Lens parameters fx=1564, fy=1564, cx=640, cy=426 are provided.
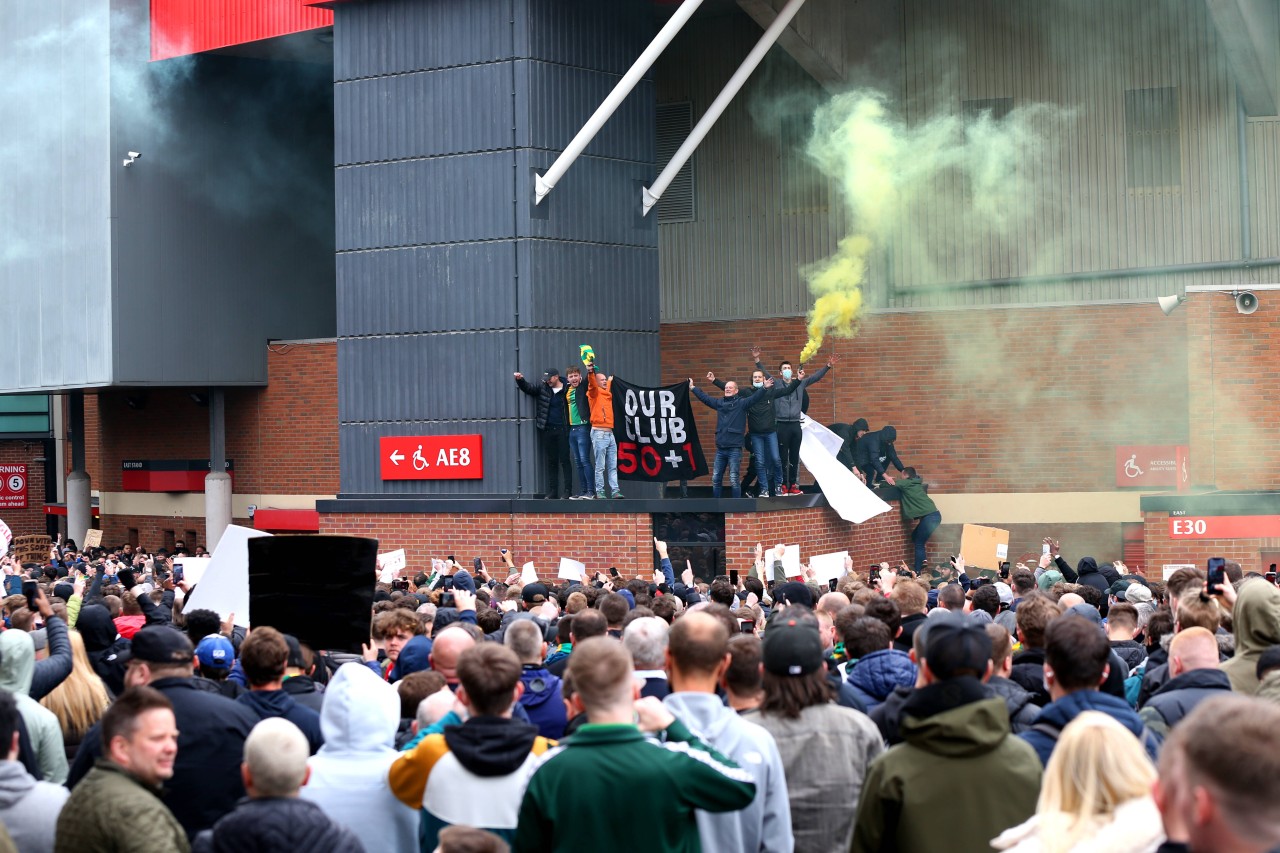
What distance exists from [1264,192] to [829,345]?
682 centimetres

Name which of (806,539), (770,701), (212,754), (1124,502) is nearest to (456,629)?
(212,754)

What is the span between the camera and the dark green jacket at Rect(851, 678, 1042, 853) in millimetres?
4738

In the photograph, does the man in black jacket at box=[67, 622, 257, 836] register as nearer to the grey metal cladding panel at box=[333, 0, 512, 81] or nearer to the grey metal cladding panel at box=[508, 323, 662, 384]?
the grey metal cladding panel at box=[508, 323, 662, 384]

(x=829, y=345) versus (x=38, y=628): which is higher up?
(x=829, y=345)

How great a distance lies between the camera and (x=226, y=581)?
980 centimetres

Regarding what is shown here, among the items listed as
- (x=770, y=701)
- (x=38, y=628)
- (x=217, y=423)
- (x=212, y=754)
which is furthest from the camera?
(x=217, y=423)

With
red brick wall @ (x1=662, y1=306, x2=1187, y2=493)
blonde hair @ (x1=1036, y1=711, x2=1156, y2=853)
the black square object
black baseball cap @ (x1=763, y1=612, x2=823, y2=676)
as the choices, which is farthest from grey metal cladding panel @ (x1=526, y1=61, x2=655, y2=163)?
blonde hair @ (x1=1036, y1=711, x2=1156, y2=853)

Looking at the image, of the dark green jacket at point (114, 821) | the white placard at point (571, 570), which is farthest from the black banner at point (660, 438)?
the dark green jacket at point (114, 821)

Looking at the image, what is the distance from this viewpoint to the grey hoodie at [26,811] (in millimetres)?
5309

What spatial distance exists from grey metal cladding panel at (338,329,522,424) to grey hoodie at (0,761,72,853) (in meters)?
15.9

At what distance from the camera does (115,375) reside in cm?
2591

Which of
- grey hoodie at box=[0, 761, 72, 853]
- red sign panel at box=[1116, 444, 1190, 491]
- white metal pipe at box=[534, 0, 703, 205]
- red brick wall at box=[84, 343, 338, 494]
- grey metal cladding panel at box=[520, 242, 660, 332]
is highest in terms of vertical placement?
white metal pipe at box=[534, 0, 703, 205]

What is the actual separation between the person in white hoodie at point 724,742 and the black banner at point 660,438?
49.5 feet

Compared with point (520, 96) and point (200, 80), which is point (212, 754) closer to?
point (520, 96)
